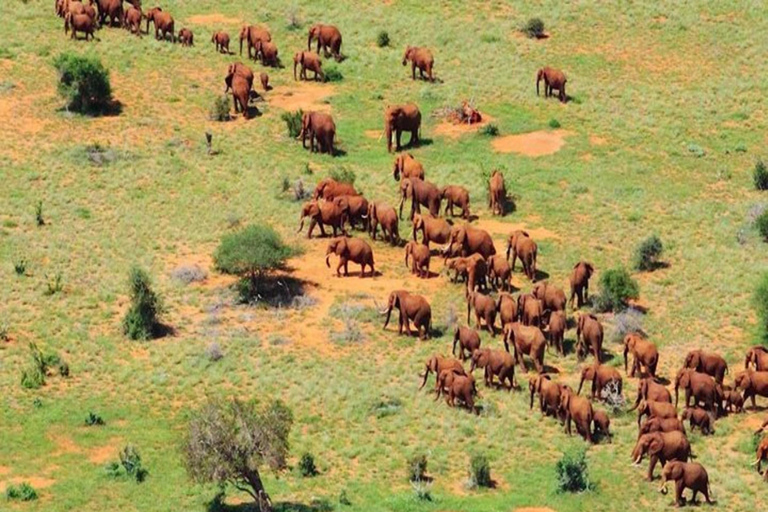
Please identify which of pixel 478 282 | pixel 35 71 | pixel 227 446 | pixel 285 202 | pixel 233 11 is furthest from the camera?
pixel 233 11

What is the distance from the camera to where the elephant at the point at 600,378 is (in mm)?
54156

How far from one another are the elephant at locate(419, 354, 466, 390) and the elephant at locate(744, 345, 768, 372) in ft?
26.6

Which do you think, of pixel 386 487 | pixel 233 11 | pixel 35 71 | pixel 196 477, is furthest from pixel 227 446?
pixel 233 11

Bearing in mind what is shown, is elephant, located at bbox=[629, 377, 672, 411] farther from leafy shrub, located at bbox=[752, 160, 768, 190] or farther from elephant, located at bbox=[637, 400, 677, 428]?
leafy shrub, located at bbox=[752, 160, 768, 190]

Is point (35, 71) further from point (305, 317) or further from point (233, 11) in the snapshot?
point (305, 317)

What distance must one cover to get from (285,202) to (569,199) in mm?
9971

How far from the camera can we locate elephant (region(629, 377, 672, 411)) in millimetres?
52750

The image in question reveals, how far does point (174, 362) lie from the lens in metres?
57.5

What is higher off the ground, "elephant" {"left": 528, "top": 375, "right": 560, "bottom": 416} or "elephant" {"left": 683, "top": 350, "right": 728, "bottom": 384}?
"elephant" {"left": 683, "top": 350, "right": 728, "bottom": 384}

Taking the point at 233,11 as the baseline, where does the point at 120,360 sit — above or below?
below

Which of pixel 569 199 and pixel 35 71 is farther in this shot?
pixel 35 71

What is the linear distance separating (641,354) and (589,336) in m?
1.87

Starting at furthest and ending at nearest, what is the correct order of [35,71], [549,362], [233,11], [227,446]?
[233,11]
[35,71]
[549,362]
[227,446]

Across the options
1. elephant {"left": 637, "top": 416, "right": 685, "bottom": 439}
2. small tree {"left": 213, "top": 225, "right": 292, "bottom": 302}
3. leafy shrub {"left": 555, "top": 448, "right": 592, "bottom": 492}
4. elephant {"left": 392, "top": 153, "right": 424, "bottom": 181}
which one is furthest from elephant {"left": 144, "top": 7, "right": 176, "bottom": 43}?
leafy shrub {"left": 555, "top": 448, "right": 592, "bottom": 492}
